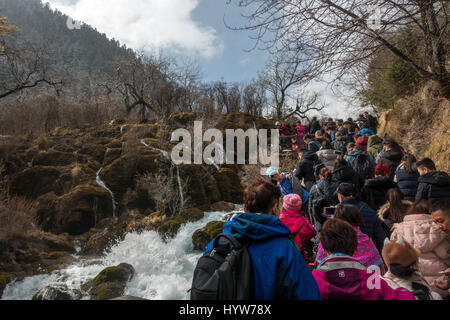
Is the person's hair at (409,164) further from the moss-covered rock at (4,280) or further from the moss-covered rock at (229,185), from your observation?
the moss-covered rock at (229,185)

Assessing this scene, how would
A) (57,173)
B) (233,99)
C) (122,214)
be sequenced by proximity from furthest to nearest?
(233,99) → (57,173) → (122,214)

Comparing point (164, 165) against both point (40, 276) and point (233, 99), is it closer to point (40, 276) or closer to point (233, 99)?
point (40, 276)

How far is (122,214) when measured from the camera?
13391mm

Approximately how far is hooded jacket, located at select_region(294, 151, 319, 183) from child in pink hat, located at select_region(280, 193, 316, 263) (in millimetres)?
2443

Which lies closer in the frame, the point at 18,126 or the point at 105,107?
the point at 18,126

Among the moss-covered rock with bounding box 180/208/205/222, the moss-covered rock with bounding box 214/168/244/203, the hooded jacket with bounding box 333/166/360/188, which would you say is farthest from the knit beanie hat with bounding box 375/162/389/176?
the moss-covered rock with bounding box 214/168/244/203

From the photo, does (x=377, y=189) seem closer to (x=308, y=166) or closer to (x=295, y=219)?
(x=295, y=219)

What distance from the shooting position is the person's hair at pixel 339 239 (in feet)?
6.40

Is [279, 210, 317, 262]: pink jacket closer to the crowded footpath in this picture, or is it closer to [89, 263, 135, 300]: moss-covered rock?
the crowded footpath

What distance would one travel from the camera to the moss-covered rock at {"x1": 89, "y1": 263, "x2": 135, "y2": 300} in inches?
293

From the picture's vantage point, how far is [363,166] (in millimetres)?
5469

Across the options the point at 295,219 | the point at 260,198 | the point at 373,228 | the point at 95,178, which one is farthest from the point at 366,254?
the point at 95,178

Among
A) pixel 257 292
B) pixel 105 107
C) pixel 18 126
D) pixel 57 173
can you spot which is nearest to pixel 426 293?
pixel 257 292

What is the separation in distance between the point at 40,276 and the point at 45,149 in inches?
453
